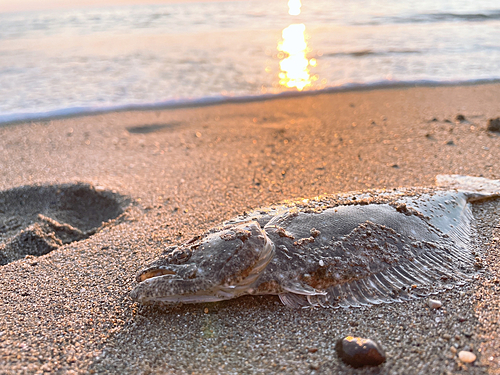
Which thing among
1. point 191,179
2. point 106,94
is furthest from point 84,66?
point 191,179

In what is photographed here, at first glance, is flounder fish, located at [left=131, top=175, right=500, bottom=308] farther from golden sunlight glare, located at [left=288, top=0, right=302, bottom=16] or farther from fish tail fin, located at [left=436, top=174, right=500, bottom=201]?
golden sunlight glare, located at [left=288, top=0, right=302, bottom=16]

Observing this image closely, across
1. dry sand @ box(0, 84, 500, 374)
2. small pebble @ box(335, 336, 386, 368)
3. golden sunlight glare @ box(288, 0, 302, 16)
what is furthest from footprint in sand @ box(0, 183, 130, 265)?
golden sunlight glare @ box(288, 0, 302, 16)

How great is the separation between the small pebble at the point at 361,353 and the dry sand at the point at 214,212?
0.05 metres

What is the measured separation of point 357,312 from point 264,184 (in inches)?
91.8

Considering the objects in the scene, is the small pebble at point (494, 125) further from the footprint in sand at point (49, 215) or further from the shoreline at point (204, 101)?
the footprint in sand at point (49, 215)

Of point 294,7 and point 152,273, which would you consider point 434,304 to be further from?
point 294,7

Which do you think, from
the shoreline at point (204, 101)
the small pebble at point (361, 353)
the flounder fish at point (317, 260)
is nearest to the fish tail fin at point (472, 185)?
the flounder fish at point (317, 260)

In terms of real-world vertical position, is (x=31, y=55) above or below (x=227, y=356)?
above

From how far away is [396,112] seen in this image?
275 inches

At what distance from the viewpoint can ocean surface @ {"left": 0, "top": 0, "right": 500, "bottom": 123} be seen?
872cm

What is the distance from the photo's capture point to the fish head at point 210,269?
2383 millimetres

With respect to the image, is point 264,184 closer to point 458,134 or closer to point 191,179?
point 191,179

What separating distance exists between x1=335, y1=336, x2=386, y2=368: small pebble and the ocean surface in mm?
6760

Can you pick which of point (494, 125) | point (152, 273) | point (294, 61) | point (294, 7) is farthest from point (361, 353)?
point (294, 7)
